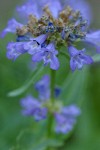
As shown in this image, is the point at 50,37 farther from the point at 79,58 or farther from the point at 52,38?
the point at 79,58

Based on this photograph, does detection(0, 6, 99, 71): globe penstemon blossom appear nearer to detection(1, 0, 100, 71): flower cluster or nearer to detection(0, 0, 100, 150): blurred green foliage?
detection(1, 0, 100, 71): flower cluster

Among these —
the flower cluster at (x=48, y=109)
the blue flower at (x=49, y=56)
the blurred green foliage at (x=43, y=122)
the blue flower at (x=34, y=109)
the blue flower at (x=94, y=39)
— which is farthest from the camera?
the blurred green foliage at (x=43, y=122)

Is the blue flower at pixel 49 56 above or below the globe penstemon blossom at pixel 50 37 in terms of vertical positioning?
below

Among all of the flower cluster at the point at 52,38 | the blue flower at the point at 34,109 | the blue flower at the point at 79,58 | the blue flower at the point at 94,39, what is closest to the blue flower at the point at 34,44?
the flower cluster at the point at 52,38

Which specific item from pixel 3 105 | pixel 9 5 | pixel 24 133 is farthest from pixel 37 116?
pixel 9 5

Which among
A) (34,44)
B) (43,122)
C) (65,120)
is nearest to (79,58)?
(34,44)

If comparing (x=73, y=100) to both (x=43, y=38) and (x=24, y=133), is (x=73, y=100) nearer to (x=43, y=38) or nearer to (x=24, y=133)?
(x=24, y=133)

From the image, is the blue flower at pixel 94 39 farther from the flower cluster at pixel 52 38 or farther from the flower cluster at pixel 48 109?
the flower cluster at pixel 48 109
